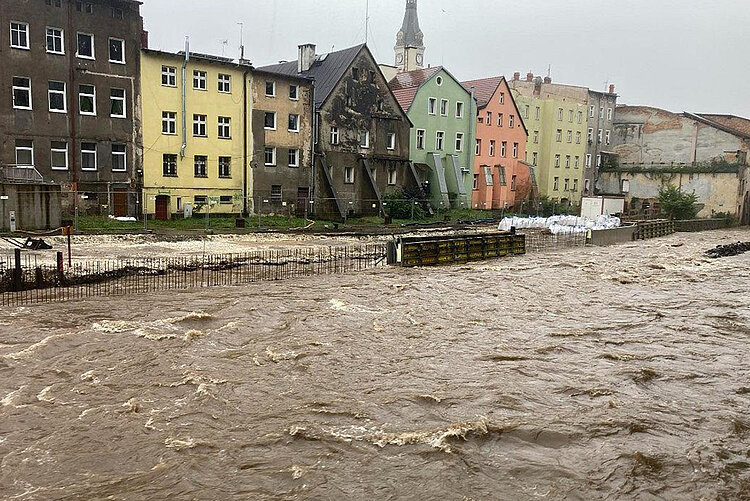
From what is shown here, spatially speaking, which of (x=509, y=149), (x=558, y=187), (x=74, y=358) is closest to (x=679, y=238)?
(x=509, y=149)

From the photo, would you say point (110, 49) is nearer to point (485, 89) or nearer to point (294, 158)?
point (294, 158)

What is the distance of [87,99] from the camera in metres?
35.6

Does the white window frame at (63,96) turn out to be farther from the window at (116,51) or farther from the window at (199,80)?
the window at (199,80)

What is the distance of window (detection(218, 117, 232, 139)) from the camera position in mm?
40812

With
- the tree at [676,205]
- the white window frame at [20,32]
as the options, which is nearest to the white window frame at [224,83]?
the white window frame at [20,32]

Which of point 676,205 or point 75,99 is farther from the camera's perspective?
point 676,205

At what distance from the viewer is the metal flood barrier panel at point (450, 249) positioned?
26703mm

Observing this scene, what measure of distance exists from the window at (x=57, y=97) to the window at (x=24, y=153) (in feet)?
7.08

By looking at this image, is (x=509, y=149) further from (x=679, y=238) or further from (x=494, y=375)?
(x=494, y=375)

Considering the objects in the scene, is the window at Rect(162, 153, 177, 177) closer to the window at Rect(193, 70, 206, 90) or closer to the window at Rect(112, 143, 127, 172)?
the window at Rect(112, 143, 127, 172)

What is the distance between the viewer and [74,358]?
1282 cm

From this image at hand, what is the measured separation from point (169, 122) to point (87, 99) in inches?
184

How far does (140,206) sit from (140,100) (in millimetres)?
6012

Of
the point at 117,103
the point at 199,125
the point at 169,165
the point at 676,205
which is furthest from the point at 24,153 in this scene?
the point at 676,205
